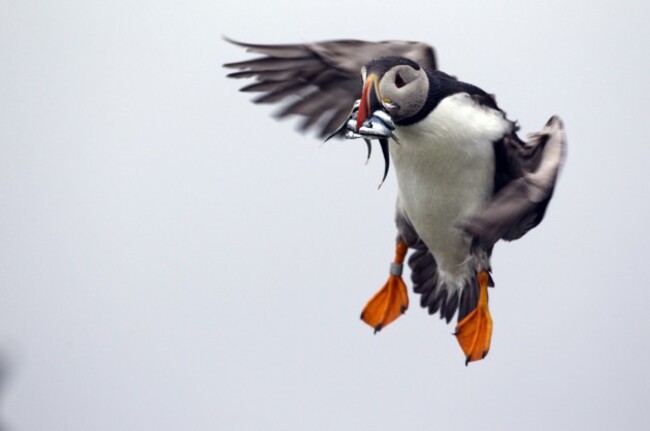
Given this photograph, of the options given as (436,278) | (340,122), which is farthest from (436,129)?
(436,278)

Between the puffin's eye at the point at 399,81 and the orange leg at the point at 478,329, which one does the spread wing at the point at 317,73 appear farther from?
the orange leg at the point at 478,329

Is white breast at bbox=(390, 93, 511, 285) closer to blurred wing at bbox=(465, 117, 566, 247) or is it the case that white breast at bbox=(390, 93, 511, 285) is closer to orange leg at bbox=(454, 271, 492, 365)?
blurred wing at bbox=(465, 117, 566, 247)

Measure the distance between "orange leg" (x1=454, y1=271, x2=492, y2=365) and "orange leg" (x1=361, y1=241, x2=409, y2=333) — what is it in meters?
0.42

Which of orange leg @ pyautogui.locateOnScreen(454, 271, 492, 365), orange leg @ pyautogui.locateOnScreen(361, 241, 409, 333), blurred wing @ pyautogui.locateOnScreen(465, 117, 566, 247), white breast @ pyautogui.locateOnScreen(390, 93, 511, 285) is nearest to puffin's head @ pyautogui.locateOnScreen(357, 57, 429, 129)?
white breast @ pyautogui.locateOnScreen(390, 93, 511, 285)

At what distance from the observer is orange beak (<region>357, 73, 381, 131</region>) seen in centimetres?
655

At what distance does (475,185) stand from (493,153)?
168 mm

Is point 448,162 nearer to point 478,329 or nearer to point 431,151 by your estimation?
point 431,151

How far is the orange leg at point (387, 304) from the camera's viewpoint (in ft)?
26.6

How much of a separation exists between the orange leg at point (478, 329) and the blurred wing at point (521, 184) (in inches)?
16.8

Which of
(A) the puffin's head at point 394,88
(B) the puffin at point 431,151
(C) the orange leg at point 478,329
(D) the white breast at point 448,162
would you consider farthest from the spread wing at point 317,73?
(C) the orange leg at point 478,329

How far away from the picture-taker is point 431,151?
Result: 7.19 metres

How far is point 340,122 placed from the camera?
7.90 metres

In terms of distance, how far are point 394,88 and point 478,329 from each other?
4.86 ft

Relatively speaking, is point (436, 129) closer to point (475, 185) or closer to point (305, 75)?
point (475, 185)
